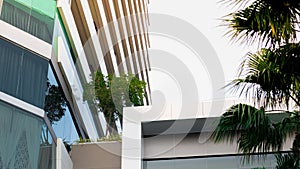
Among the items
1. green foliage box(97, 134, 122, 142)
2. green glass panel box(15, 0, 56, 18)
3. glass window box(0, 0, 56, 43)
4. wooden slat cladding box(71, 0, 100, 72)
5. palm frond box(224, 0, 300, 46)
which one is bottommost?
green foliage box(97, 134, 122, 142)

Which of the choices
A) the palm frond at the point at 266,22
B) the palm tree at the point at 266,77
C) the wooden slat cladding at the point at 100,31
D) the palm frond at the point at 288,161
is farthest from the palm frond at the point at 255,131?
the wooden slat cladding at the point at 100,31

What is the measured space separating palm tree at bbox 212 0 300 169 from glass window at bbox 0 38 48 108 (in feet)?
14.5

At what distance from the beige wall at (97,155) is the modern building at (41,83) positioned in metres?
0.30

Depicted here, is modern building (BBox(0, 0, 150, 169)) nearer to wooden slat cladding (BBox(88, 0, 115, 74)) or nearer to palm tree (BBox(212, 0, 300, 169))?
wooden slat cladding (BBox(88, 0, 115, 74))

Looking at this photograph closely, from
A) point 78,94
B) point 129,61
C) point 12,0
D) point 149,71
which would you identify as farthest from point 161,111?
point 149,71

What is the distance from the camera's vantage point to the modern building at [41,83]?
371 inches

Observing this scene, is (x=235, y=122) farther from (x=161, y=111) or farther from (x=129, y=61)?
(x=129, y=61)

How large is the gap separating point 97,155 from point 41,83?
110 inches

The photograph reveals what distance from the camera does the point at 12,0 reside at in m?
10.0

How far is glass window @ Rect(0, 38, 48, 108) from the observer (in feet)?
31.2

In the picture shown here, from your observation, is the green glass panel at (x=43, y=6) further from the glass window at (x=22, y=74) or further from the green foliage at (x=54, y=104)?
the green foliage at (x=54, y=104)

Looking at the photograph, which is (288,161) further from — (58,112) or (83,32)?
(83,32)

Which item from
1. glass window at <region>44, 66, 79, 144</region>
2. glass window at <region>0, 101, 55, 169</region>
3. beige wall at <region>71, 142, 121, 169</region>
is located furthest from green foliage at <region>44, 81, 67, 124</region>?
beige wall at <region>71, 142, 121, 169</region>

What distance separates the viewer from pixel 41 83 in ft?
34.7
